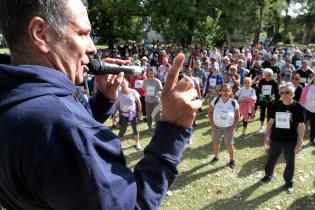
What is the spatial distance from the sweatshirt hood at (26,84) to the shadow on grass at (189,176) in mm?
5579

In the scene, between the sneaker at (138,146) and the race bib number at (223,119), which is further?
the sneaker at (138,146)

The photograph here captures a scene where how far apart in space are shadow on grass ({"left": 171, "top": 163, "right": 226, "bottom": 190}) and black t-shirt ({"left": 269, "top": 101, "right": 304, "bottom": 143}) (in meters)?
1.63

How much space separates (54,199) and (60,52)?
54cm

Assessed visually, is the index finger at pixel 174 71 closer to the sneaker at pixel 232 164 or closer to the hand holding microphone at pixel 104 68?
the hand holding microphone at pixel 104 68

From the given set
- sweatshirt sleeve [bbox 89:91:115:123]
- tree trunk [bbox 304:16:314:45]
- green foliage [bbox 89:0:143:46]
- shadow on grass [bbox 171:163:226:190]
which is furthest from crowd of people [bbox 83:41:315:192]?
tree trunk [bbox 304:16:314:45]

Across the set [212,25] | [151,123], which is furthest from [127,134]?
[212,25]

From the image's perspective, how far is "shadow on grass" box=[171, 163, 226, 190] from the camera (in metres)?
6.50

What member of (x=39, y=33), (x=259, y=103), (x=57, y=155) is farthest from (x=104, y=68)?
(x=259, y=103)

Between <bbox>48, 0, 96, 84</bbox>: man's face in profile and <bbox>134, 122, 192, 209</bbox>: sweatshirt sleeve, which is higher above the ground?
<bbox>48, 0, 96, 84</bbox>: man's face in profile

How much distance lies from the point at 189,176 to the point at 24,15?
6.08 meters

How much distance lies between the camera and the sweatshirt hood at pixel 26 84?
1.05 metres

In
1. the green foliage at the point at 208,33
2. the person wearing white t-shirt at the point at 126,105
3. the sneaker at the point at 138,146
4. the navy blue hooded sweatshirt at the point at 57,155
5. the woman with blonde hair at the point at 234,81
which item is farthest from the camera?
the green foliage at the point at 208,33

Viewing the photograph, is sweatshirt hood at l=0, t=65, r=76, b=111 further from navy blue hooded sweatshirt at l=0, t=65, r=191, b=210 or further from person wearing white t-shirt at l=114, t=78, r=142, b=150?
person wearing white t-shirt at l=114, t=78, r=142, b=150

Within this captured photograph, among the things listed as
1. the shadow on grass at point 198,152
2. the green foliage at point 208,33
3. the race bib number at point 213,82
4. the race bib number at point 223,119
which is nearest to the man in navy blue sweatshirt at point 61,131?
the race bib number at point 223,119
